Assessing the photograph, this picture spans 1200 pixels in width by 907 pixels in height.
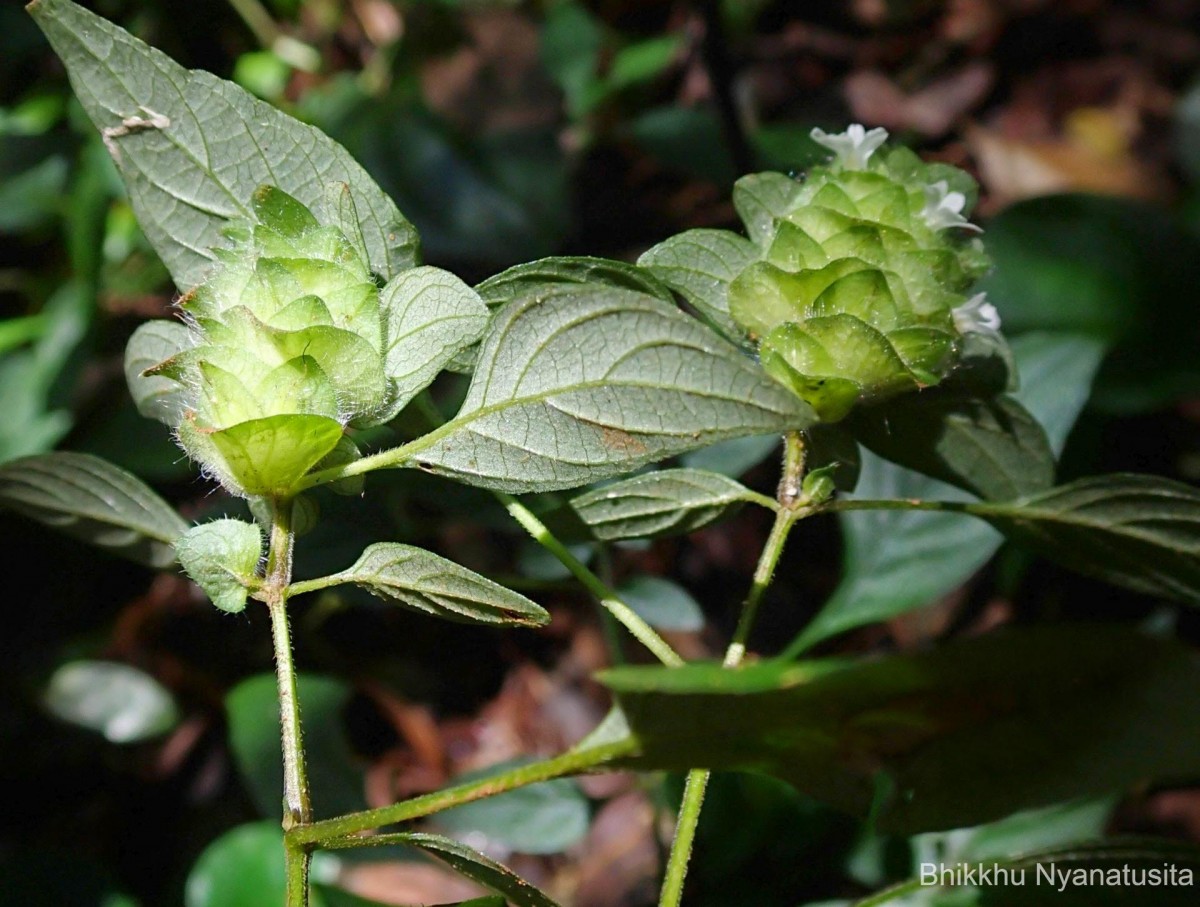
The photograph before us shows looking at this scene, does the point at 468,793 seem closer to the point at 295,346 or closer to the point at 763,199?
the point at 295,346

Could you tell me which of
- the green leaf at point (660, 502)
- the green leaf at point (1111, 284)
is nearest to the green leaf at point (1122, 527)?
the green leaf at point (660, 502)

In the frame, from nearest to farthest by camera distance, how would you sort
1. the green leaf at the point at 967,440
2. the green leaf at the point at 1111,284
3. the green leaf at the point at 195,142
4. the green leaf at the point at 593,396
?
the green leaf at the point at 593,396, the green leaf at the point at 195,142, the green leaf at the point at 967,440, the green leaf at the point at 1111,284

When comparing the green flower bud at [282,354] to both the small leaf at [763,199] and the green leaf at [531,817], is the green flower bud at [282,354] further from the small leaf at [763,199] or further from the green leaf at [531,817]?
the green leaf at [531,817]

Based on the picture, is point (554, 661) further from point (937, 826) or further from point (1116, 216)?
point (937, 826)

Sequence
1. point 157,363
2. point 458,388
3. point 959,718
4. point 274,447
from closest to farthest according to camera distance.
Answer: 1. point 959,718
2. point 274,447
3. point 157,363
4. point 458,388

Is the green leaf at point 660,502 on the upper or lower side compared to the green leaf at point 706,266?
lower

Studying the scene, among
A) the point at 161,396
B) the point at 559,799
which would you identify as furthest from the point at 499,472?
the point at 559,799

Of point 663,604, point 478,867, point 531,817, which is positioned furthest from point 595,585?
point 531,817

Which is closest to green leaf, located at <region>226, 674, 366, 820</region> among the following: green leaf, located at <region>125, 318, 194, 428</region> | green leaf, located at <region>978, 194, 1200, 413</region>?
green leaf, located at <region>125, 318, 194, 428</region>
